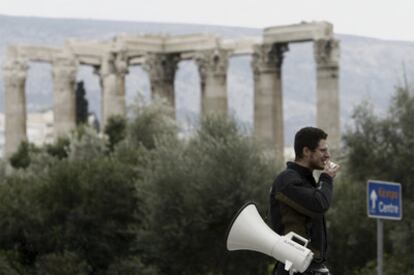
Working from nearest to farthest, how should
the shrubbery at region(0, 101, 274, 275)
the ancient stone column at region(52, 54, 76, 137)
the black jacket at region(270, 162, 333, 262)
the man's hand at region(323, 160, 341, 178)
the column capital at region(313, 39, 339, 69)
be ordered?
the black jacket at region(270, 162, 333, 262) < the man's hand at region(323, 160, 341, 178) < the shrubbery at region(0, 101, 274, 275) < the column capital at region(313, 39, 339, 69) < the ancient stone column at region(52, 54, 76, 137)

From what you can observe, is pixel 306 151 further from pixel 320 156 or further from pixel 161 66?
pixel 161 66

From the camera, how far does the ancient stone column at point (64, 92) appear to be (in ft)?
234

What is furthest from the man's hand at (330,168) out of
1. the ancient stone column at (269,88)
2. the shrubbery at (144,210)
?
the ancient stone column at (269,88)

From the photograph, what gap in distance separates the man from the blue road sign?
824 cm

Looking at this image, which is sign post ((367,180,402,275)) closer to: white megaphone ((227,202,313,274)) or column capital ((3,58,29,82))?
white megaphone ((227,202,313,274))

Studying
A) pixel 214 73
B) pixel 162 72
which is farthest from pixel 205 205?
pixel 162 72

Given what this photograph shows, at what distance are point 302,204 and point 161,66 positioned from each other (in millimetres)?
57712

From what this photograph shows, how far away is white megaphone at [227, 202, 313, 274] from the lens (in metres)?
10.1

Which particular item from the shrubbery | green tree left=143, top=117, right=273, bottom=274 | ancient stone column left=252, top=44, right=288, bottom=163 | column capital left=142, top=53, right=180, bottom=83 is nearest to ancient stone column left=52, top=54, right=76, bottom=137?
column capital left=142, top=53, right=180, bottom=83

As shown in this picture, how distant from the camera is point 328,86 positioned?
58562 millimetres

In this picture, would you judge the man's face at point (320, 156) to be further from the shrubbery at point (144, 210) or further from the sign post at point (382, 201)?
the shrubbery at point (144, 210)

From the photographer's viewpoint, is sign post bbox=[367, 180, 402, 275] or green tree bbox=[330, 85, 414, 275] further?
green tree bbox=[330, 85, 414, 275]

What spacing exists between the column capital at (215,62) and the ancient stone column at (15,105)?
965 centimetres

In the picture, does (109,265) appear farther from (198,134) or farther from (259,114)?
(259,114)
